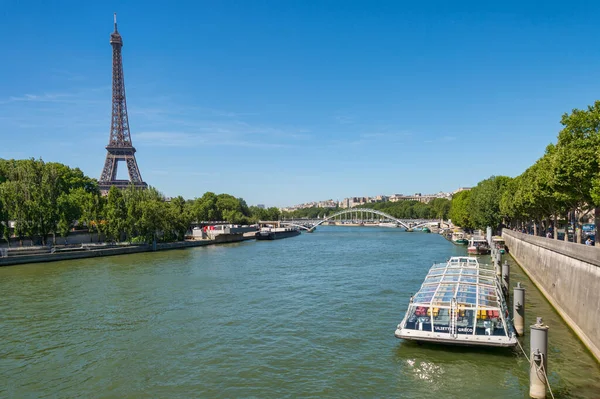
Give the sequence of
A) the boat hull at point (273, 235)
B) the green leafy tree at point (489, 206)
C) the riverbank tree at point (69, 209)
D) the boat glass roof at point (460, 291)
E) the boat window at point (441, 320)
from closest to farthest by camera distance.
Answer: the boat window at point (441, 320) < the boat glass roof at point (460, 291) < the riverbank tree at point (69, 209) < the green leafy tree at point (489, 206) < the boat hull at point (273, 235)

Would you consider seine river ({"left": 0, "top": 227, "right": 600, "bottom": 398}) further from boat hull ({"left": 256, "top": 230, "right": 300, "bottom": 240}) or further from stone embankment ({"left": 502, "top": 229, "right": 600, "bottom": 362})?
boat hull ({"left": 256, "top": 230, "right": 300, "bottom": 240})

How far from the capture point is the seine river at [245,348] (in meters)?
12.7

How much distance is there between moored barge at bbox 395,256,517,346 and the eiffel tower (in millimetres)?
88475

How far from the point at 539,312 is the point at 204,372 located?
1498cm

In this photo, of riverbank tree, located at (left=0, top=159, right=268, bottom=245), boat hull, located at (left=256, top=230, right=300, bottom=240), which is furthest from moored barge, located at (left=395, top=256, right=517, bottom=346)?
boat hull, located at (left=256, top=230, right=300, bottom=240)

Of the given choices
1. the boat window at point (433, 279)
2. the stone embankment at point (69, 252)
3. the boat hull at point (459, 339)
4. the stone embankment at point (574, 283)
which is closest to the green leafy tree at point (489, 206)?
the stone embankment at point (574, 283)

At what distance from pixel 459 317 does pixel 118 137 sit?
96438 mm

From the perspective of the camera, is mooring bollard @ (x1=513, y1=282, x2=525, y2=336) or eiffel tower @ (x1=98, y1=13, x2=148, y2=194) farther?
eiffel tower @ (x1=98, y1=13, x2=148, y2=194)

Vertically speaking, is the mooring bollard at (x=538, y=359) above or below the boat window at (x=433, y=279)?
below

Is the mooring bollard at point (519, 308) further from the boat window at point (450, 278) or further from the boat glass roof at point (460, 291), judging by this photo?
the boat window at point (450, 278)

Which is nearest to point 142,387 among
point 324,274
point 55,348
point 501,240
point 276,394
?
point 276,394

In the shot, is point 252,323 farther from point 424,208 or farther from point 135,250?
point 424,208

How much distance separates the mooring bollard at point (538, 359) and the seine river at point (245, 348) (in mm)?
689

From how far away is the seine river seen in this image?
12.7 m
